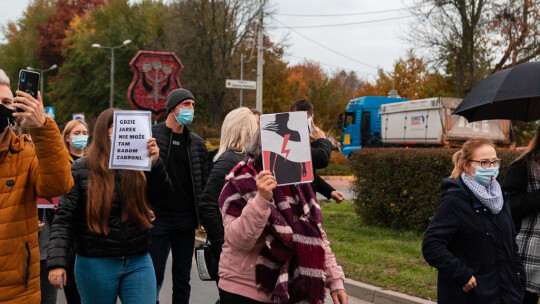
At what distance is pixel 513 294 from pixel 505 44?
22.4 metres

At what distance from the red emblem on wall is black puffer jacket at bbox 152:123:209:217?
13.3 meters

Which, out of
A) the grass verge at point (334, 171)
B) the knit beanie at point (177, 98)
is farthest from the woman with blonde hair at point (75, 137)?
the grass verge at point (334, 171)

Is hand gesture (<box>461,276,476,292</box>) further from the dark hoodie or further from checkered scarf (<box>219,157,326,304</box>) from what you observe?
checkered scarf (<box>219,157,326,304</box>)

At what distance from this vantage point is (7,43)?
76562 millimetres

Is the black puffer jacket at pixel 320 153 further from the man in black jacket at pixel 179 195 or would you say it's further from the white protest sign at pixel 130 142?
the white protest sign at pixel 130 142

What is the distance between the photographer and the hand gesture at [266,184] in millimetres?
2744

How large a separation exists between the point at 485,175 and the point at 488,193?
12cm

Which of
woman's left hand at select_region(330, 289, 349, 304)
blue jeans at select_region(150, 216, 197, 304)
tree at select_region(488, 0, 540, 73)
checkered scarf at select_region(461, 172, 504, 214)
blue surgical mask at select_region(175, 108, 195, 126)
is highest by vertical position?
tree at select_region(488, 0, 540, 73)

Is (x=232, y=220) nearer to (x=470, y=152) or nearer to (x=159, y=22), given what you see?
(x=470, y=152)

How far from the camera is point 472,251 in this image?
3.71 metres

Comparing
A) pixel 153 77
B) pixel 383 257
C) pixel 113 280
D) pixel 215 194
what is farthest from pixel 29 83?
pixel 153 77

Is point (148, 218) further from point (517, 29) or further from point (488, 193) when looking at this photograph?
point (517, 29)

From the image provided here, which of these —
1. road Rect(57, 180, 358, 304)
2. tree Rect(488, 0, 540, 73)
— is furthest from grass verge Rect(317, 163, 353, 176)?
road Rect(57, 180, 358, 304)

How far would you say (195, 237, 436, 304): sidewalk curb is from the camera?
20.6ft
